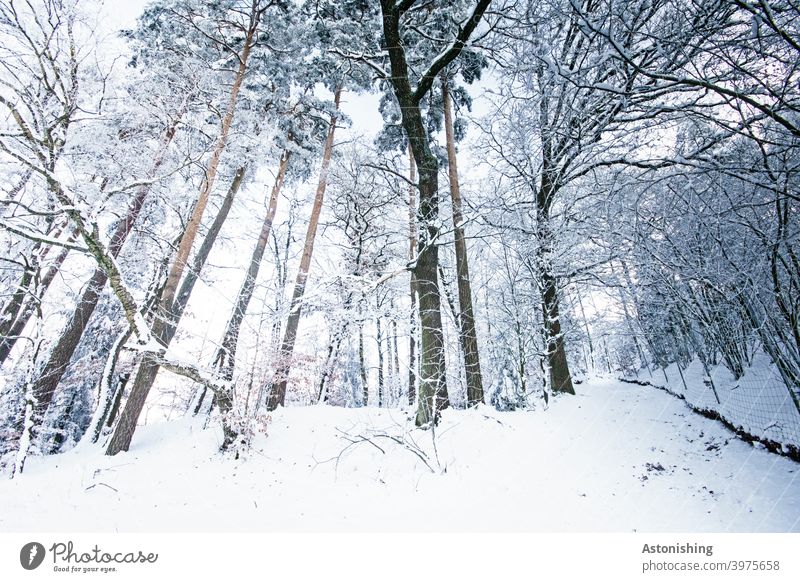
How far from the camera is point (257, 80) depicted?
8812mm

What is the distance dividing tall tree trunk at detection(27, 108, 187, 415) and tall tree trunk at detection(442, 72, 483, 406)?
6641mm

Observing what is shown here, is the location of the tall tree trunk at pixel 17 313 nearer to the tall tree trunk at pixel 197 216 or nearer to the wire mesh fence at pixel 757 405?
the tall tree trunk at pixel 197 216

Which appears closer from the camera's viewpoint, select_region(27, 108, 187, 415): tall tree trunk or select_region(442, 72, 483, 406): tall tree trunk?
select_region(442, 72, 483, 406): tall tree trunk

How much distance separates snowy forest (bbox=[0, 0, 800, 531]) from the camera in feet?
8.86

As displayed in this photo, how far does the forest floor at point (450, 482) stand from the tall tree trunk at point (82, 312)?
2.11 m

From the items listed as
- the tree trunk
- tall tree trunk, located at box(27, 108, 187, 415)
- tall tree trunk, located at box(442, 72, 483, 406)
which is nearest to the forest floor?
tall tree trunk, located at box(442, 72, 483, 406)

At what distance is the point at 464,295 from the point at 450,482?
4750 mm

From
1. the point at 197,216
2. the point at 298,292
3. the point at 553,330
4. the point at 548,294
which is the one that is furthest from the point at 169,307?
the point at 553,330

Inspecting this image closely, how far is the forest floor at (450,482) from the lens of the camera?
2.55 m

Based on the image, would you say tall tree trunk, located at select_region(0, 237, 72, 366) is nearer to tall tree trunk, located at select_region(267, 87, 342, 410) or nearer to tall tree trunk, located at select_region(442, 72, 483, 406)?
tall tree trunk, located at select_region(267, 87, 342, 410)

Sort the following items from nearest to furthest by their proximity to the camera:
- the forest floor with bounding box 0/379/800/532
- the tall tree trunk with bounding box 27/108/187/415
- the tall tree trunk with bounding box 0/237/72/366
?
the forest floor with bounding box 0/379/800/532 → the tall tree trunk with bounding box 27/108/187/415 → the tall tree trunk with bounding box 0/237/72/366

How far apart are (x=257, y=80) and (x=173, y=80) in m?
2.03

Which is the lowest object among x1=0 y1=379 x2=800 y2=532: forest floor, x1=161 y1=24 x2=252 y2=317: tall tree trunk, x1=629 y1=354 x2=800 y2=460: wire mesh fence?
x1=0 y1=379 x2=800 y2=532: forest floor

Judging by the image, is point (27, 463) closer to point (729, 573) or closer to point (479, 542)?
point (479, 542)
